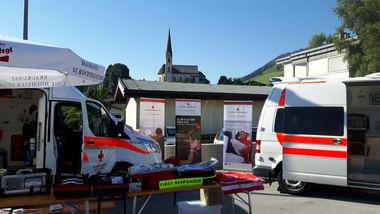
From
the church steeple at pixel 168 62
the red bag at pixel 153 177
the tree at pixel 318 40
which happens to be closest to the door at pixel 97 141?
the red bag at pixel 153 177

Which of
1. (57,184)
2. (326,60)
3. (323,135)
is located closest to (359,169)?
(323,135)

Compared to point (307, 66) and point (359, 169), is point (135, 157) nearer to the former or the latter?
point (359, 169)

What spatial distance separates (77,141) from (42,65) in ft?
11.8

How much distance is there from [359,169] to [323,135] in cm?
238

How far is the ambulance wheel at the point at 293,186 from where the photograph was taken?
7.02 m

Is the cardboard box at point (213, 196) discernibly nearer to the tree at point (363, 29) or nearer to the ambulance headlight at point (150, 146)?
the ambulance headlight at point (150, 146)

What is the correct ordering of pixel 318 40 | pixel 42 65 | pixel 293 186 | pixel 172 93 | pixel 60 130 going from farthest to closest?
pixel 318 40, pixel 172 93, pixel 293 186, pixel 60 130, pixel 42 65

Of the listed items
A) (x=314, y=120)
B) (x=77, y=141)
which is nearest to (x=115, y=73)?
(x=77, y=141)

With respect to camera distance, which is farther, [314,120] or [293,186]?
[293,186]

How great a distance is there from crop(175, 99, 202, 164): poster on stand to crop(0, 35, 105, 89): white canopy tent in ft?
17.0

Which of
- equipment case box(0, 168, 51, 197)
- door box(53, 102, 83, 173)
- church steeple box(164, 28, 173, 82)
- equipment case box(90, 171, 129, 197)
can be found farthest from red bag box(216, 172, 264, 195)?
church steeple box(164, 28, 173, 82)

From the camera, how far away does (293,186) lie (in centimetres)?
716

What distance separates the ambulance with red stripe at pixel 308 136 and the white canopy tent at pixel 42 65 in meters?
4.25

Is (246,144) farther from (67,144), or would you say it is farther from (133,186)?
(133,186)
